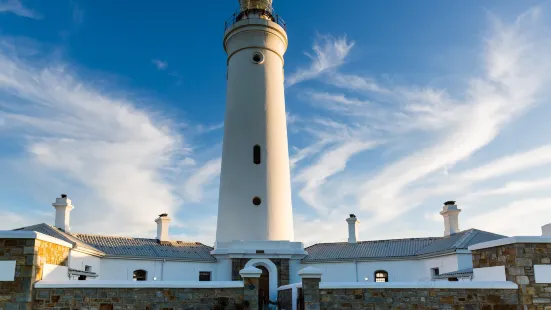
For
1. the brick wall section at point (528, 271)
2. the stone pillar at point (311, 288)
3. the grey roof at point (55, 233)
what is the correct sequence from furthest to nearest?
the grey roof at point (55, 233), the brick wall section at point (528, 271), the stone pillar at point (311, 288)

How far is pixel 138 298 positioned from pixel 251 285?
287cm

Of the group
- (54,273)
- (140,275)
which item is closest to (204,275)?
(140,275)

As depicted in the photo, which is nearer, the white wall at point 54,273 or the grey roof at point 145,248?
the white wall at point 54,273

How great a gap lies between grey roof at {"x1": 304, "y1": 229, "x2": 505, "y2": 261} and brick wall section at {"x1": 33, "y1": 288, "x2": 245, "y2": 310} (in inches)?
353

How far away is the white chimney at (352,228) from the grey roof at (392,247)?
0.30 metres

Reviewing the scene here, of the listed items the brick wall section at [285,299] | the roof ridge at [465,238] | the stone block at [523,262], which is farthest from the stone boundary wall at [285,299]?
the roof ridge at [465,238]

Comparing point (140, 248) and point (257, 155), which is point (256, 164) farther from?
point (140, 248)

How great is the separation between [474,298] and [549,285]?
78.1 inches

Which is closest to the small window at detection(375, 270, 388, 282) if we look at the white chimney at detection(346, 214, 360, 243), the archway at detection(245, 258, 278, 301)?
the white chimney at detection(346, 214, 360, 243)

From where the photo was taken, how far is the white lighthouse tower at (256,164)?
20.2 metres

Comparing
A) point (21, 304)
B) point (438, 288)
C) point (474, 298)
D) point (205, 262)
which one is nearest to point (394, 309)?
point (438, 288)

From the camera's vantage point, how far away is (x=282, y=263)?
66.4ft

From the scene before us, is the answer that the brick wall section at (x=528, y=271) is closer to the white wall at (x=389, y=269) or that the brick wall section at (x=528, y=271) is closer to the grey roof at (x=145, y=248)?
the white wall at (x=389, y=269)

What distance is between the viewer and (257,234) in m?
20.5
